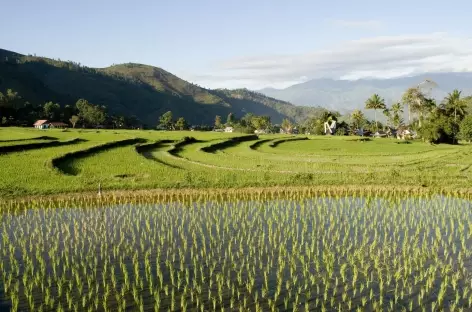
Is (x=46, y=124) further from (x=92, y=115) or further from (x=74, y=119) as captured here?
(x=92, y=115)

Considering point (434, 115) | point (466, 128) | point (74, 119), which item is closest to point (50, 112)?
point (74, 119)

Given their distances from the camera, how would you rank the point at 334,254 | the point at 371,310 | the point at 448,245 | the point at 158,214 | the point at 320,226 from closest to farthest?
the point at 371,310 < the point at 334,254 < the point at 448,245 < the point at 320,226 < the point at 158,214

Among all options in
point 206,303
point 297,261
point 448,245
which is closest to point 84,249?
point 206,303

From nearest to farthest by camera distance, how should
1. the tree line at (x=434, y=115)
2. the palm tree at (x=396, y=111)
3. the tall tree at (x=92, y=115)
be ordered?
the tree line at (x=434, y=115) < the palm tree at (x=396, y=111) < the tall tree at (x=92, y=115)

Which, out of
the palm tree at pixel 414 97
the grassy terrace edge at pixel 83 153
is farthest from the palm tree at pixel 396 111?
the grassy terrace edge at pixel 83 153

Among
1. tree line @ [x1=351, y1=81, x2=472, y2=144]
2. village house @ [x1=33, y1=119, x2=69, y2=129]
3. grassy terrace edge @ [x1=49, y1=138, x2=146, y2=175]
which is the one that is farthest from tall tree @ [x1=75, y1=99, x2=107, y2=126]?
grassy terrace edge @ [x1=49, y1=138, x2=146, y2=175]

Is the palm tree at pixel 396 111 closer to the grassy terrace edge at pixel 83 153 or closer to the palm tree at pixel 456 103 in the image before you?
the palm tree at pixel 456 103

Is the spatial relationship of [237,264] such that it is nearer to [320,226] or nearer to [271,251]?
[271,251]

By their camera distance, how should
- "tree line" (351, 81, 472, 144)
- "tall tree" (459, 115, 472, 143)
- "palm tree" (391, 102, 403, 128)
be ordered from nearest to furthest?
"tree line" (351, 81, 472, 144) < "tall tree" (459, 115, 472, 143) < "palm tree" (391, 102, 403, 128)

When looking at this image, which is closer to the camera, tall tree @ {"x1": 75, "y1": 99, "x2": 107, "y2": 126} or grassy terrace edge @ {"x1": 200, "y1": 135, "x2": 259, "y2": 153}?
grassy terrace edge @ {"x1": 200, "y1": 135, "x2": 259, "y2": 153}

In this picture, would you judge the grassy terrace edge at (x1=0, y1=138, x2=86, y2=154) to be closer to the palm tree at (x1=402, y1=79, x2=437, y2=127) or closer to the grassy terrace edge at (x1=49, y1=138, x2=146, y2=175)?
the grassy terrace edge at (x1=49, y1=138, x2=146, y2=175)

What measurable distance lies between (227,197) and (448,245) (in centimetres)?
956

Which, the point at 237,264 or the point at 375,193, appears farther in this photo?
the point at 375,193

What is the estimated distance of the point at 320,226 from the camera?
13.6 m
